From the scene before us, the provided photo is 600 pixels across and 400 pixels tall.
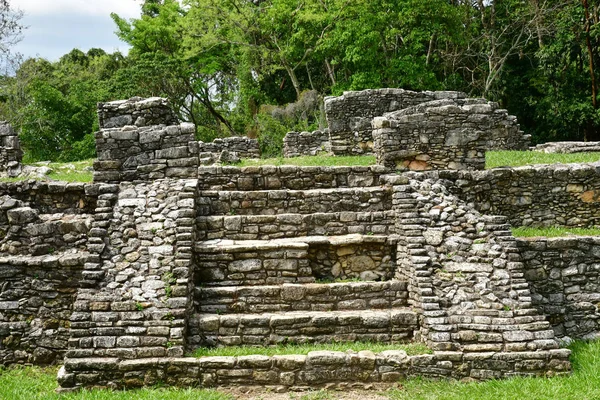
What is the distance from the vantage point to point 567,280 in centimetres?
736

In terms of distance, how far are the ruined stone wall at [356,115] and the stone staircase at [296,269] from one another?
17.7 feet

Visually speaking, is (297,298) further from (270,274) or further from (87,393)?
(87,393)

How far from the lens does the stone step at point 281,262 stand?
6.80 metres

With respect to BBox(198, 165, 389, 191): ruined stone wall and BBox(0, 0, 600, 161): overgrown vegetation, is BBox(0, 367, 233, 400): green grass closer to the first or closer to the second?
BBox(198, 165, 389, 191): ruined stone wall

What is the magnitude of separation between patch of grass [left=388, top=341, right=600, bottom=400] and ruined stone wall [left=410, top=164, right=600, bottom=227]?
3.52m

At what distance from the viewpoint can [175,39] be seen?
2683 cm

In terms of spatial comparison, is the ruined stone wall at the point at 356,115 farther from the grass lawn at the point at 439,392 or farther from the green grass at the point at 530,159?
the grass lawn at the point at 439,392

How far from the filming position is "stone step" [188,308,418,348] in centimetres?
614

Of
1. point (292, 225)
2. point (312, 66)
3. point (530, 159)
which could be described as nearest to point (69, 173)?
point (292, 225)

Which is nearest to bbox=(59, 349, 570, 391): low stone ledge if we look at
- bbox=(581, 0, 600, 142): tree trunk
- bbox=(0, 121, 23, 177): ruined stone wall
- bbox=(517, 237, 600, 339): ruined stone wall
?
bbox=(517, 237, 600, 339): ruined stone wall

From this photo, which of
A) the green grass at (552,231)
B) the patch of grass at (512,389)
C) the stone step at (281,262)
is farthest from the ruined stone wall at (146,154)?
the green grass at (552,231)

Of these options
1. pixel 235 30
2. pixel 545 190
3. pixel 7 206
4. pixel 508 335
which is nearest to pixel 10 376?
pixel 7 206

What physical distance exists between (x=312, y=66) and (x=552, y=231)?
19156 mm

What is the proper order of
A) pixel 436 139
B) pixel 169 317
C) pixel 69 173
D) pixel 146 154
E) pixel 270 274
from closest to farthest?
pixel 169 317 < pixel 270 274 < pixel 146 154 < pixel 436 139 < pixel 69 173
